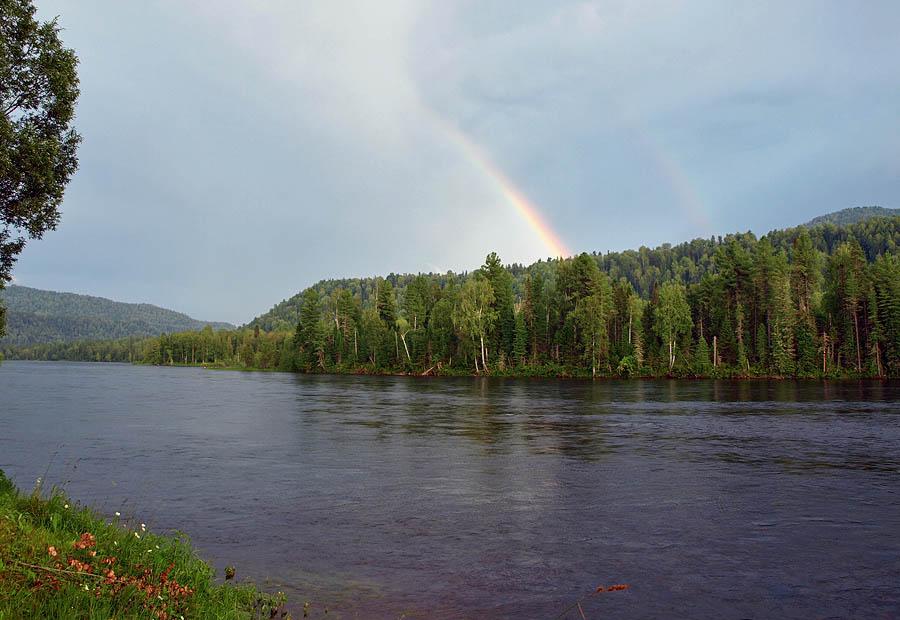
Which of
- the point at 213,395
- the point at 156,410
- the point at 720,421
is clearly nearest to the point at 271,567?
the point at 720,421

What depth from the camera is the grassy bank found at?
8.21m

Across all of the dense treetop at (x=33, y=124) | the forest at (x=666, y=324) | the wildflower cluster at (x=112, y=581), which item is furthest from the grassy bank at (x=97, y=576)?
the forest at (x=666, y=324)

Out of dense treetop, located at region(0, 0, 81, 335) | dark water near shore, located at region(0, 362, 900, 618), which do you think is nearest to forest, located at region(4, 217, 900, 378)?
dark water near shore, located at region(0, 362, 900, 618)

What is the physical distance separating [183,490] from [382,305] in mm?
129721

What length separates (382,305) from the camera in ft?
493

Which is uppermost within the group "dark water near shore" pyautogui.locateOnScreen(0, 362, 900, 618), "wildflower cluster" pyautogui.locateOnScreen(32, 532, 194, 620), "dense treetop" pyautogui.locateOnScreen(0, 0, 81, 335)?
"dense treetop" pyautogui.locateOnScreen(0, 0, 81, 335)

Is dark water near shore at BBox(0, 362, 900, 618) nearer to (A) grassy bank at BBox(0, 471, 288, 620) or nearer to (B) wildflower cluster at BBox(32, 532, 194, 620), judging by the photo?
(A) grassy bank at BBox(0, 471, 288, 620)

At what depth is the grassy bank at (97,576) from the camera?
821 centimetres

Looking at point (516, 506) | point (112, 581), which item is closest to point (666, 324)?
point (516, 506)

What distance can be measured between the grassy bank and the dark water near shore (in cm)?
183

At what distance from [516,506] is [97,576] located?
12.8 metres

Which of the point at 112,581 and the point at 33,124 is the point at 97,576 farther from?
the point at 33,124

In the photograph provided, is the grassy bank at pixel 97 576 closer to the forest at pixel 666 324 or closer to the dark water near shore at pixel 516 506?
the dark water near shore at pixel 516 506

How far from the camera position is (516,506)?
62.7ft
